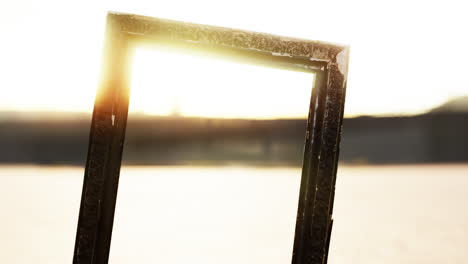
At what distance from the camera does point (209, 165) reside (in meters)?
4.04

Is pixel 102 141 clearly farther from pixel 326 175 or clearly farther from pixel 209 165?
pixel 209 165

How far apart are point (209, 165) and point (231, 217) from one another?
1677 millimetres

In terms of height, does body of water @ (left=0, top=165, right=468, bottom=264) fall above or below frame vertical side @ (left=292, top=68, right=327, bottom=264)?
below

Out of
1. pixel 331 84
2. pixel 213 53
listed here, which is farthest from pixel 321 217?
pixel 213 53

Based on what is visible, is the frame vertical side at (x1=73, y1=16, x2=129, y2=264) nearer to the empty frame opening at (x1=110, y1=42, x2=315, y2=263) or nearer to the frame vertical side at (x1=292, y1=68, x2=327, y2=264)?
the empty frame opening at (x1=110, y1=42, x2=315, y2=263)

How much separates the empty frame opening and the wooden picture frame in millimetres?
53

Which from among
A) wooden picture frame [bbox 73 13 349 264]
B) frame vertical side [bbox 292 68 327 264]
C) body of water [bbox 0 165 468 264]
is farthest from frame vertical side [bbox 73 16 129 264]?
body of water [bbox 0 165 468 264]

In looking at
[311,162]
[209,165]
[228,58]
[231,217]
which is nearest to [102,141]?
[228,58]

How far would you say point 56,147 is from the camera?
171 inches

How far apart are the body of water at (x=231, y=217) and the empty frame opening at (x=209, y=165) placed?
0.04 ft

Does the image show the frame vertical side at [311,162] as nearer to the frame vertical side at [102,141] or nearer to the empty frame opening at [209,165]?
the empty frame opening at [209,165]

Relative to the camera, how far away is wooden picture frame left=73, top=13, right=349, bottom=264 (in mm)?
777

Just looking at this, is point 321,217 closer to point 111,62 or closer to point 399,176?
point 111,62

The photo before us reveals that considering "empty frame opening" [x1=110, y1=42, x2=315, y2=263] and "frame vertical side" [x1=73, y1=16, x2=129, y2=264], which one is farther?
"empty frame opening" [x1=110, y1=42, x2=315, y2=263]
